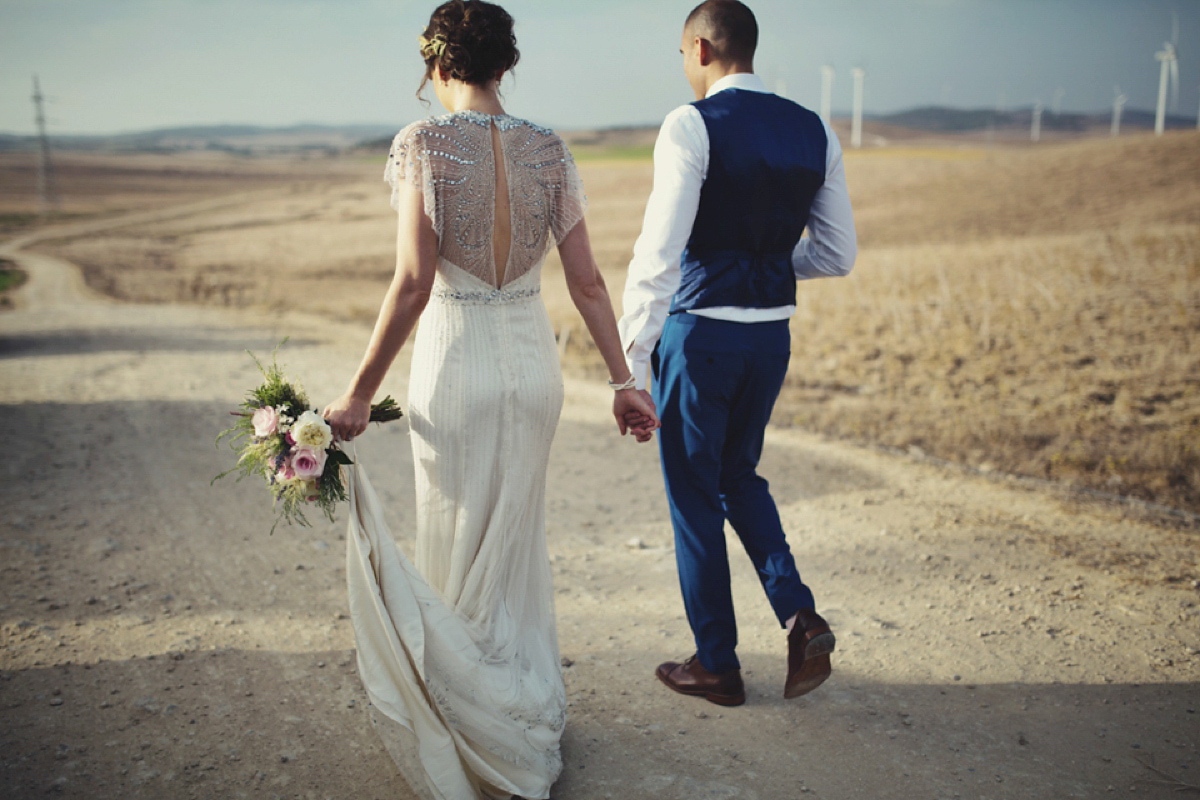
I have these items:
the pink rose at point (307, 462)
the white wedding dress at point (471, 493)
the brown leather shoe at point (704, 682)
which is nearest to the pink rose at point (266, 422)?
the pink rose at point (307, 462)

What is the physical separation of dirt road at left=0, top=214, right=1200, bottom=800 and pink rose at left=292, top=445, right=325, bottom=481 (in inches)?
43.1

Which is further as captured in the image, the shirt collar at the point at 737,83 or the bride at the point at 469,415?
the shirt collar at the point at 737,83

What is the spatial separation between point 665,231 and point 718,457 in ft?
2.74

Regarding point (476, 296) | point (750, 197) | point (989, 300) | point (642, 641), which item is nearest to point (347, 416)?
point (476, 296)

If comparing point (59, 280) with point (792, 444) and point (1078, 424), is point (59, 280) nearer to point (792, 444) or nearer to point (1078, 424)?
point (792, 444)

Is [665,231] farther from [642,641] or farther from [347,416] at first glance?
[642,641]

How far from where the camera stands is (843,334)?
388 inches

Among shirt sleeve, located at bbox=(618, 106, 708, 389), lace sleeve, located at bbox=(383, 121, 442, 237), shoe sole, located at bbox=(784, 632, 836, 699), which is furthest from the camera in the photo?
shoe sole, located at bbox=(784, 632, 836, 699)

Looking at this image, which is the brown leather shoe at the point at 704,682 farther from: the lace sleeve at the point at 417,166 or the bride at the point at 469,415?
the lace sleeve at the point at 417,166

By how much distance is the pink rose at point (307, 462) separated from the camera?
7.77ft

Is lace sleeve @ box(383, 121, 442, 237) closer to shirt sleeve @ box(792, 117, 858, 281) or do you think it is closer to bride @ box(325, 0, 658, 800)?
bride @ box(325, 0, 658, 800)

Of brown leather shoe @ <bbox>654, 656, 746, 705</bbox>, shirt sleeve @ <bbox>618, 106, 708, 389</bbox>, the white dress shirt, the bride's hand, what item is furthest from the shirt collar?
brown leather shoe @ <bbox>654, 656, 746, 705</bbox>

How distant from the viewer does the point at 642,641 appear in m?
3.63

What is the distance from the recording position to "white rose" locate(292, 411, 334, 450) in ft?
7.73
